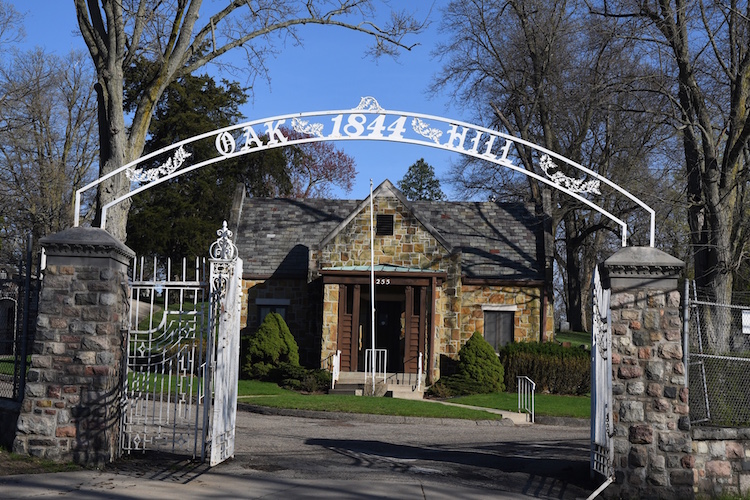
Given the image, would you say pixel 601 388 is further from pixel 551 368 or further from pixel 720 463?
pixel 551 368

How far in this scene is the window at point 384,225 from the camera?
26.7m

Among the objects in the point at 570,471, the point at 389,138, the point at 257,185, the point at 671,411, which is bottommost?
the point at 570,471

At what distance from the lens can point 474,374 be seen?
79.7ft

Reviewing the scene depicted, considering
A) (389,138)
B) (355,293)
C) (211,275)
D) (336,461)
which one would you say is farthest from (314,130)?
(355,293)

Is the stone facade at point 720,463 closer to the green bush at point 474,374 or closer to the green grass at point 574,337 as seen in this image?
the green bush at point 474,374

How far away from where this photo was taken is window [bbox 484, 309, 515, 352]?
2744 centimetres

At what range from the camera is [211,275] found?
10.4 meters

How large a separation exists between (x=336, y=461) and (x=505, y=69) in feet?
83.8

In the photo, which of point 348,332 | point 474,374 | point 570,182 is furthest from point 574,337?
point 570,182

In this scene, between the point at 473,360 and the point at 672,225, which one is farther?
the point at 672,225

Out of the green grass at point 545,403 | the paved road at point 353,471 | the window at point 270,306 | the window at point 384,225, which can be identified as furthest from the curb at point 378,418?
the window at point 384,225

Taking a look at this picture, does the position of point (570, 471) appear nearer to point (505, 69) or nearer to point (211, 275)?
point (211, 275)

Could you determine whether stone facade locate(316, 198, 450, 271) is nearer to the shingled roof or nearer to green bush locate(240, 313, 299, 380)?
the shingled roof

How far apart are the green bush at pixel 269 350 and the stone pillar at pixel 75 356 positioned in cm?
1460
